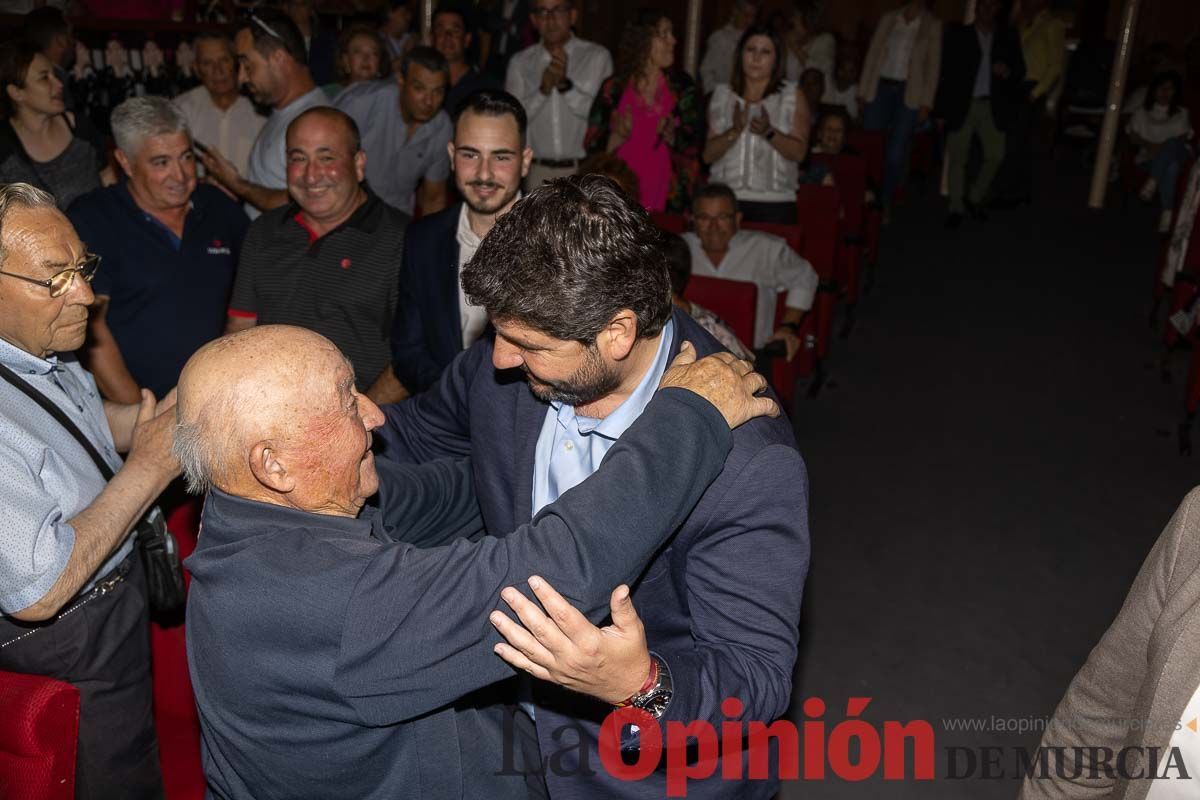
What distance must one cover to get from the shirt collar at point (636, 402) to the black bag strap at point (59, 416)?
3.34 feet

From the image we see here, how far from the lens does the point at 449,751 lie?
58.4 inches

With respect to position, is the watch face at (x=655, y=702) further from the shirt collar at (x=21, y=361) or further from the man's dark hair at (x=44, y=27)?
the man's dark hair at (x=44, y=27)

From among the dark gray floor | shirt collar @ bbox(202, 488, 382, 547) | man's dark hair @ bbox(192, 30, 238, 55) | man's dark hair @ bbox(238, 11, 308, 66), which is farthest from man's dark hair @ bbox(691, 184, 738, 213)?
shirt collar @ bbox(202, 488, 382, 547)

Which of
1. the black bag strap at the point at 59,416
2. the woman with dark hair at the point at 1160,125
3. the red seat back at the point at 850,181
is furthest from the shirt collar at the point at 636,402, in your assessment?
the woman with dark hair at the point at 1160,125

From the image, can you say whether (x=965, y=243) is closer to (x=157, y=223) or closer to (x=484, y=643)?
(x=157, y=223)

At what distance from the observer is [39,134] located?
4.01 m

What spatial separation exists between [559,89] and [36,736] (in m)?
4.36

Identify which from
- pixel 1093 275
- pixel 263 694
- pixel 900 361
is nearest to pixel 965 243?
pixel 1093 275

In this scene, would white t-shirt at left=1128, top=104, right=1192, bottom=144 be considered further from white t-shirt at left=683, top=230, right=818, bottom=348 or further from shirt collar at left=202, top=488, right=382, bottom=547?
shirt collar at left=202, top=488, right=382, bottom=547

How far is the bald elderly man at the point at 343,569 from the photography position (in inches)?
51.0

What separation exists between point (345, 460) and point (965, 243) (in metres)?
7.68

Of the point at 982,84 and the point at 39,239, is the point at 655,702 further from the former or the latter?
the point at 982,84

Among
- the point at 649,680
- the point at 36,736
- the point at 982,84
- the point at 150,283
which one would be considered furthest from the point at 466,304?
the point at 982,84

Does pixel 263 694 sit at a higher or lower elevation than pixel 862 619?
higher
